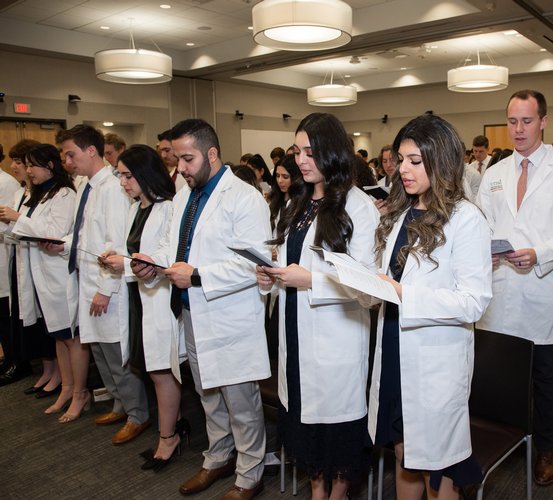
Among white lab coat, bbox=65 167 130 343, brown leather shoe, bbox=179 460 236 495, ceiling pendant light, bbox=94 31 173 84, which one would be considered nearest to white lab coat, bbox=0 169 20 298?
white lab coat, bbox=65 167 130 343

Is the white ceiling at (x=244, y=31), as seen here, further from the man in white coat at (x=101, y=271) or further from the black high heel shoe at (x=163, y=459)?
the black high heel shoe at (x=163, y=459)

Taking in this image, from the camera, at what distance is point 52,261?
11.4 ft

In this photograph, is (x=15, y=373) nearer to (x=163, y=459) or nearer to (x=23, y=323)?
(x=23, y=323)

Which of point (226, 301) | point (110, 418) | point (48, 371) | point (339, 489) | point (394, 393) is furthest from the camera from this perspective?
point (48, 371)

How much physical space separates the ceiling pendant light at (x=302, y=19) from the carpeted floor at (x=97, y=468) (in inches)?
132

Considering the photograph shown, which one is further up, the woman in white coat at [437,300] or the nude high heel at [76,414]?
the woman in white coat at [437,300]

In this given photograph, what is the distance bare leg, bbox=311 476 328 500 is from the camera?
83.0 inches

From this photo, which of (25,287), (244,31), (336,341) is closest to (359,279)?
(336,341)

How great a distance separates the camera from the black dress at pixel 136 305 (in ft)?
9.14

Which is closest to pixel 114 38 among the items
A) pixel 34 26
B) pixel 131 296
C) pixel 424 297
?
pixel 34 26

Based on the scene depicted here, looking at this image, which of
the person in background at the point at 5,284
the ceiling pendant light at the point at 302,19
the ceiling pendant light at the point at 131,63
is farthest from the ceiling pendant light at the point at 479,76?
the person in background at the point at 5,284

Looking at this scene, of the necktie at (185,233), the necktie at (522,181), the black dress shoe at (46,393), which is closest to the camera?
the necktie at (185,233)

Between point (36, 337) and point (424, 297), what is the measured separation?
3.24 metres

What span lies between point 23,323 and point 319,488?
2617 millimetres
